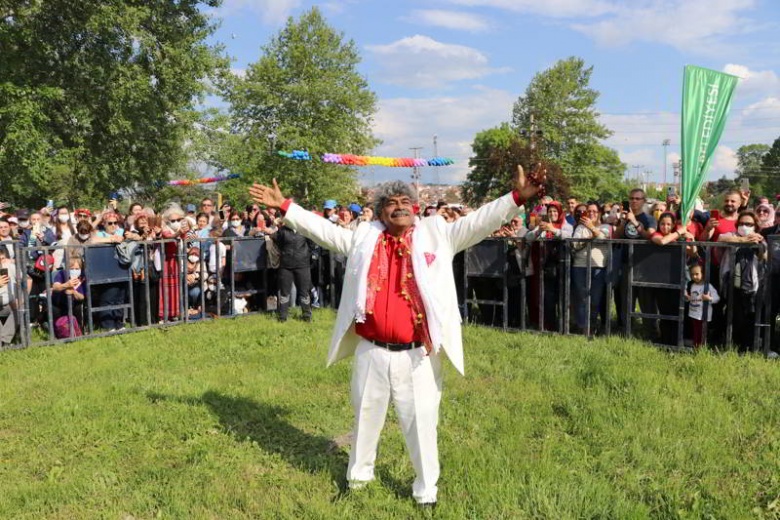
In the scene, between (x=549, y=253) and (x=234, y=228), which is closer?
(x=549, y=253)

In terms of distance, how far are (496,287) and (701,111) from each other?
11.2 ft

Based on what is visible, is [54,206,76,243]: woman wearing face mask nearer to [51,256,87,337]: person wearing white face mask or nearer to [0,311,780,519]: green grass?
[51,256,87,337]: person wearing white face mask

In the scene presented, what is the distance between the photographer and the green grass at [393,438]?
150 inches

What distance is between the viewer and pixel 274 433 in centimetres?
507

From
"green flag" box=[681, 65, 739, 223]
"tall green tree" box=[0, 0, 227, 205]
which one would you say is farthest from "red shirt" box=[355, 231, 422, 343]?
"tall green tree" box=[0, 0, 227, 205]

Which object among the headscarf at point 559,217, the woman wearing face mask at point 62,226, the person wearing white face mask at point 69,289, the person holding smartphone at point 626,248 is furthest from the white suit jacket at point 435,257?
the woman wearing face mask at point 62,226

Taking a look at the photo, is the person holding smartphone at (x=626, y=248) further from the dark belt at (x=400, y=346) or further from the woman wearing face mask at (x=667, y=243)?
the dark belt at (x=400, y=346)

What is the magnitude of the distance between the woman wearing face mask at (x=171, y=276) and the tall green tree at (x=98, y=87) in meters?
9.49

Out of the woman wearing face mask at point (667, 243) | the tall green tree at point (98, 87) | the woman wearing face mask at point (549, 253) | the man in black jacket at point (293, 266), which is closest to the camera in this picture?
the woman wearing face mask at point (667, 243)

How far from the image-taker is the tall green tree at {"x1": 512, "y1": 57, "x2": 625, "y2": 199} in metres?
53.9

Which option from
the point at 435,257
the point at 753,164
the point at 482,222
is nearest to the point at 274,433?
the point at 435,257

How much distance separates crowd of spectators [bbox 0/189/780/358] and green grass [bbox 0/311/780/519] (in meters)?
0.79

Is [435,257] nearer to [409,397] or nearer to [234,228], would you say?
[409,397]

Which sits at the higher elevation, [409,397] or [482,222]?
[482,222]
